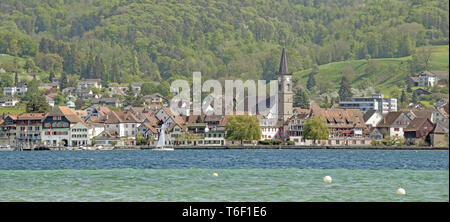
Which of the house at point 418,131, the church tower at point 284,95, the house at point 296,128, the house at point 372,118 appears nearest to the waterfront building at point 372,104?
the church tower at point 284,95

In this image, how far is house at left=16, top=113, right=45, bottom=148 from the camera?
143750 millimetres

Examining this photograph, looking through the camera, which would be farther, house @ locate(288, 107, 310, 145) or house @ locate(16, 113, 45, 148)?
house @ locate(16, 113, 45, 148)

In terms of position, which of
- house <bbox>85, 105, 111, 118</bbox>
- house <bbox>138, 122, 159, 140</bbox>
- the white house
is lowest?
house <bbox>138, 122, 159, 140</bbox>

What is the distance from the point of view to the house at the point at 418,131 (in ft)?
417

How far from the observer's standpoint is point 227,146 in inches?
5113

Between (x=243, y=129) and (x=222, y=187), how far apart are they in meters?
90.5

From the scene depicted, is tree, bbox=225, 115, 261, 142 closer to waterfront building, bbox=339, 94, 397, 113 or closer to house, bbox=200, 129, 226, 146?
house, bbox=200, 129, 226, 146

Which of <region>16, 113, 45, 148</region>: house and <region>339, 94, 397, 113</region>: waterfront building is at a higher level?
<region>339, 94, 397, 113</region>: waterfront building

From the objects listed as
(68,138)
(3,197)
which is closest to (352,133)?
(68,138)

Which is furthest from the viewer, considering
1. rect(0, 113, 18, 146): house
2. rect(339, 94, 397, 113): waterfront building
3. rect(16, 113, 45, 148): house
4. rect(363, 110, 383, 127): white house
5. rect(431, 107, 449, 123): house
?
rect(339, 94, 397, 113): waterfront building

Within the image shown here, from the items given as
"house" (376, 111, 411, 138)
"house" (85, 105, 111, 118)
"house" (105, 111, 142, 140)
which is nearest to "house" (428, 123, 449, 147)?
"house" (376, 111, 411, 138)

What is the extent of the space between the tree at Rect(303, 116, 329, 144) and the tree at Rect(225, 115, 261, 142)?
741 centimetres

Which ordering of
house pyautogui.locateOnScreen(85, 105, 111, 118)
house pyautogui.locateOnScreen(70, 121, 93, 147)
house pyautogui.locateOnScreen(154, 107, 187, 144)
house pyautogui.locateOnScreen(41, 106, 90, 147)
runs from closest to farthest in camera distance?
house pyautogui.locateOnScreen(41, 106, 90, 147)
house pyautogui.locateOnScreen(70, 121, 93, 147)
house pyautogui.locateOnScreen(154, 107, 187, 144)
house pyautogui.locateOnScreen(85, 105, 111, 118)
